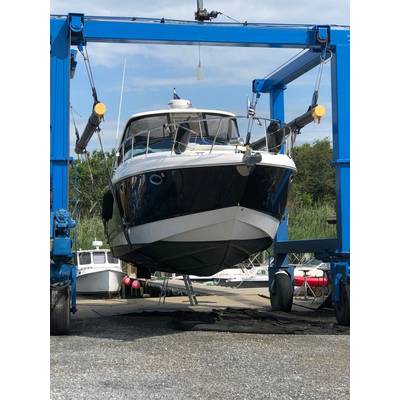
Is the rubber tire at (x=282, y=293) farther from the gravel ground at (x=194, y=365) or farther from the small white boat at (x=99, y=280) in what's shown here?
the small white boat at (x=99, y=280)

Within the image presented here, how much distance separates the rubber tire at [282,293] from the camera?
39.4 ft

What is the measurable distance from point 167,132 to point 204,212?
1795 mm

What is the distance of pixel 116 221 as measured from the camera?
1027 centimetres

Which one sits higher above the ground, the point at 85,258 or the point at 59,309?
the point at 59,309

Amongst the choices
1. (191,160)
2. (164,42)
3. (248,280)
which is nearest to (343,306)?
(191,160)

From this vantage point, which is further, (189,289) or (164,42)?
(189,289)

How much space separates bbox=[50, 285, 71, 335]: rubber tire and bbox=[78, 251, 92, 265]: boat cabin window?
1306cm

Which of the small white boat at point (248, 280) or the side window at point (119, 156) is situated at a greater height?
the side window at point (119, 156)

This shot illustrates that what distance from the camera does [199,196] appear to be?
8.00m

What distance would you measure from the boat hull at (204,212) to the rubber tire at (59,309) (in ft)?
4.38

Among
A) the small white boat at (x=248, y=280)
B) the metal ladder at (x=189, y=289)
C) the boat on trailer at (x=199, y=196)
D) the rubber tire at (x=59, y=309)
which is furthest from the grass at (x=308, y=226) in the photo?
the rubber tire at (x=59, y=309)

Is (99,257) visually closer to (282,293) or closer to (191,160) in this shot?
(282,293)
